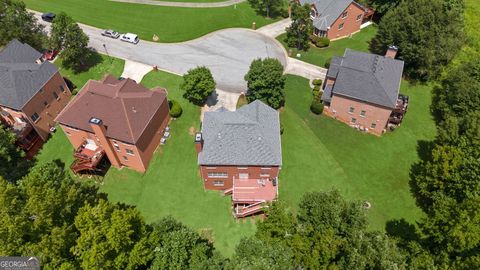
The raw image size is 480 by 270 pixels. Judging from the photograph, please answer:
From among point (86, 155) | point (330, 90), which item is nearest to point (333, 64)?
point (330, 90)

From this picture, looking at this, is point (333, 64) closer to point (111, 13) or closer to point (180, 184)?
point (180, 184)

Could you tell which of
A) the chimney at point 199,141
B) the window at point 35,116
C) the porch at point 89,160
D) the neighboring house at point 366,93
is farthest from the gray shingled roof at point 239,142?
the window at point 35,116

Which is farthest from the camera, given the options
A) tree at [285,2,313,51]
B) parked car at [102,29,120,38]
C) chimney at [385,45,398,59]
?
parked car at [102,29,120,38]

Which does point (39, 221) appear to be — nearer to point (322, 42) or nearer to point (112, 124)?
point (112, 124)

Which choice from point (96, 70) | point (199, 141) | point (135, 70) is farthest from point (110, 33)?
point (199, 141)

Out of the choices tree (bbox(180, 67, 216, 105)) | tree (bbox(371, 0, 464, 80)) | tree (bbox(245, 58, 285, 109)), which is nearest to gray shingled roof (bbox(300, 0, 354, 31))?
tree (bbox(371, 0, 464, 80))

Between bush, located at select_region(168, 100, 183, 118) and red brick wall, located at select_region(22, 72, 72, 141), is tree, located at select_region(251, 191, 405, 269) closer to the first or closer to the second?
bush, located at select_region(168, 100, 183, 118)

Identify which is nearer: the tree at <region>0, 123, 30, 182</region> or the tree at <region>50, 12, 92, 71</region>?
the tree at <region>0, 123, 30, 182</region>
